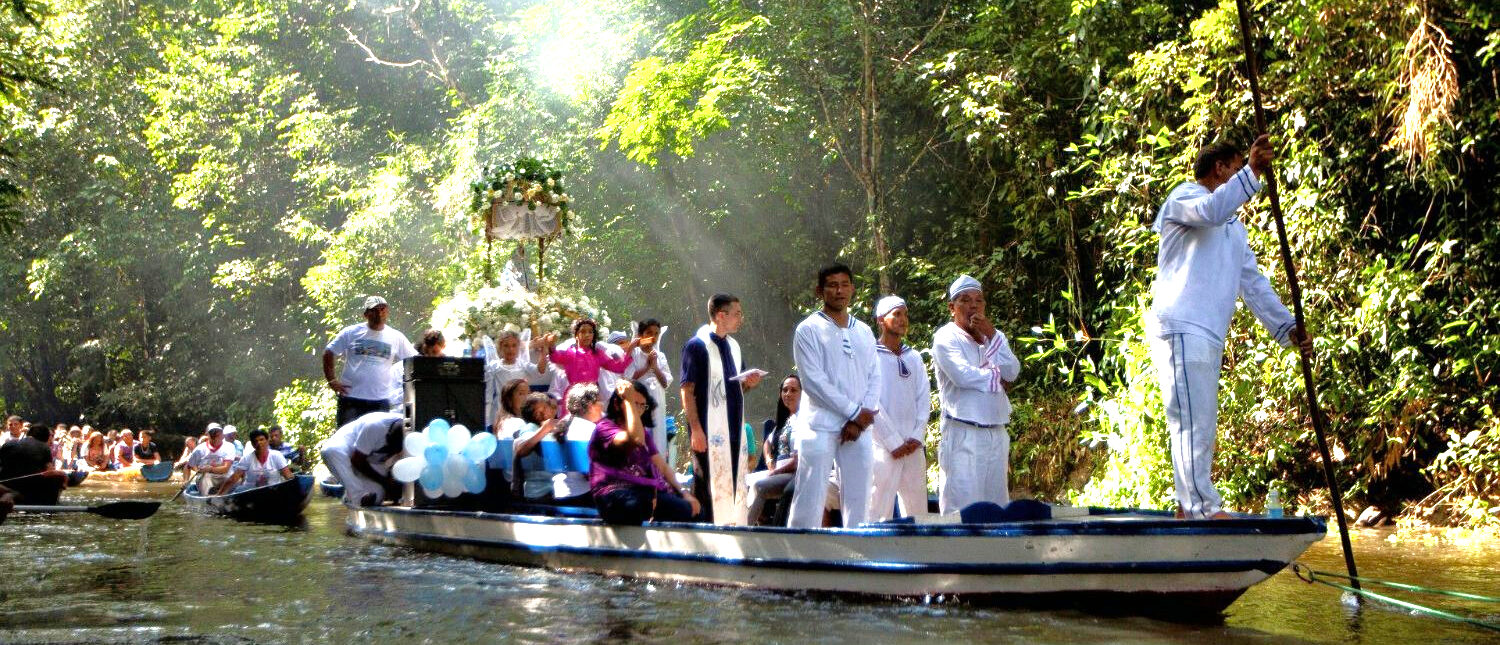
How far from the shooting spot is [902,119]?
2062 centimetres

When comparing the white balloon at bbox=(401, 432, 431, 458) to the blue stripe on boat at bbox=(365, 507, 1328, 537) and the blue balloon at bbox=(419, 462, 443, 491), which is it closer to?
the blue balloon at bbox=(419, 462, 443, 491)

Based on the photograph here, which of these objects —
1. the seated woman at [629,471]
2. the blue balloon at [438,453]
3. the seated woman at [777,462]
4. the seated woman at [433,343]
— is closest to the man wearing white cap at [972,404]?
the seated woman at [777,462]

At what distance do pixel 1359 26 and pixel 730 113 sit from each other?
1110 centimetres

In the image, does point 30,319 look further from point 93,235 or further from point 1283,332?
point 1283,332

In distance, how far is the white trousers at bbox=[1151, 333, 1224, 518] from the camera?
22.6 feet

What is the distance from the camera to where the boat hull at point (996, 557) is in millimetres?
6770

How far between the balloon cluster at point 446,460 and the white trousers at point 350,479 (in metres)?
1.34

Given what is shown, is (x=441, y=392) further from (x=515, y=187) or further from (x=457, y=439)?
(x=515, y=187)

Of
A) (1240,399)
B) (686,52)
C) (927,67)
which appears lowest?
(1240,399)

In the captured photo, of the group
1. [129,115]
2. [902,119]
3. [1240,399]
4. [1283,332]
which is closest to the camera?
[1283,332]

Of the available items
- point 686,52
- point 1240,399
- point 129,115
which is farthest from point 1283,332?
point 129,115

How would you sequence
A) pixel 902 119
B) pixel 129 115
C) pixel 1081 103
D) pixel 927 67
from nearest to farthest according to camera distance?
pixel 1081 103, pixel 927 67, pixel 902 119, pixel 129 115

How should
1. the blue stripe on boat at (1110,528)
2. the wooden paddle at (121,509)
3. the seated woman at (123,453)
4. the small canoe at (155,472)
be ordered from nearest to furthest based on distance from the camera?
the blue stripe on boat at (1110,528) → the wooden paddle at (121,509) → the small canoe at (155,472) → the seated woman at (123,453)

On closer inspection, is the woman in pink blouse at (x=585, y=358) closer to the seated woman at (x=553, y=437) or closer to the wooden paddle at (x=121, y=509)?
A: the seated woman at (x=553, y=437)
